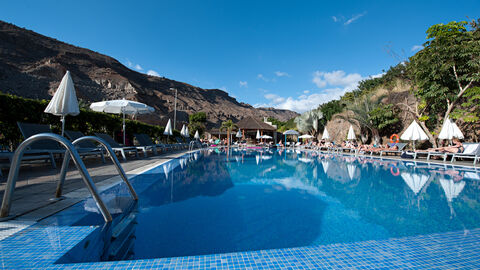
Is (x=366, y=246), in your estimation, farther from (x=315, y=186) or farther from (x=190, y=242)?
(x=315, y=186)

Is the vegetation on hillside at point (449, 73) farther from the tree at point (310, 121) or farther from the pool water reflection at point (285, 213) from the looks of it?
the tree at point (310, 121)

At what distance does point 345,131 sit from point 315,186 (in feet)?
61.3

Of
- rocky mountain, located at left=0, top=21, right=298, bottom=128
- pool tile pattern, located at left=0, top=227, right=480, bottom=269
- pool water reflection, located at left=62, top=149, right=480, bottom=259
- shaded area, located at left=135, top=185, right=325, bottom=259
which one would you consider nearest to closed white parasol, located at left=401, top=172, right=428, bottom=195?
pool water reflection, located at left=62, top=149, right=480, bottom=259

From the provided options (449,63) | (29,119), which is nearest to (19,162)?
(29,119)

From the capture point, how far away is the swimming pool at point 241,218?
184cm

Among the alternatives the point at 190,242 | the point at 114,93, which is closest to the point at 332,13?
the point at 190,242

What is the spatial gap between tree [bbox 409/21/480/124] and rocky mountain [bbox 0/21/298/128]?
43.7 m

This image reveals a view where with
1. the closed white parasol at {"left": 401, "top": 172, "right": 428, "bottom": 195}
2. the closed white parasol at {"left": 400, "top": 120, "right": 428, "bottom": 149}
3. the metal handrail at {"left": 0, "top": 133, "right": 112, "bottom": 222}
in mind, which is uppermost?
the closed white parasol at {"left": 400, "top": 120, "right": 428, "bottom": 149}

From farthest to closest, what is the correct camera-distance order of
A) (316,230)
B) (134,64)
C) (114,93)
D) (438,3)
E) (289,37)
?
(134,64), (114,93), (289,37), (438,3), (316,230)

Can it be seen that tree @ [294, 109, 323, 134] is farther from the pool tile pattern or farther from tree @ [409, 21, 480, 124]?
the pool tile pattern

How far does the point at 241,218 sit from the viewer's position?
280cm

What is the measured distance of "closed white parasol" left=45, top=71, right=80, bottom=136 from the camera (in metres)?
5.13

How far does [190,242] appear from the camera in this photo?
Answer: 6.71 ft

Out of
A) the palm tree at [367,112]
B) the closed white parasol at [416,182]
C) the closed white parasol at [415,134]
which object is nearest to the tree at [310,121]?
the palm tree at [367,112]
